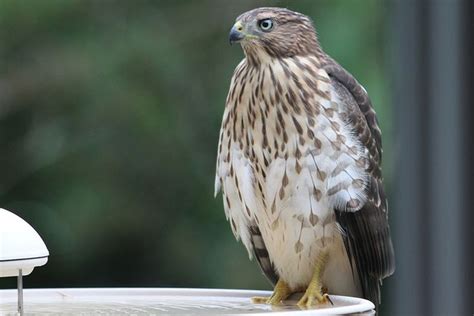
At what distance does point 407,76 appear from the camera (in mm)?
2260

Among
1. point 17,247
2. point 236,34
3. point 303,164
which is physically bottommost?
point 17,247

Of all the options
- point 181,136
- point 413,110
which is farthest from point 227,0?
point 413,110

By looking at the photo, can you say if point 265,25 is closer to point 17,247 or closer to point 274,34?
point 274,34

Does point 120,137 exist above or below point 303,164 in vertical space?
above

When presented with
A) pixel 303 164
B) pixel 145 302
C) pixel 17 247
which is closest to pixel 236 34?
pixel 303 164

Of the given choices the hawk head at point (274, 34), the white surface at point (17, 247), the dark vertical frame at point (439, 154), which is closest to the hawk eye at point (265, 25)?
the hawk head at point (274, 34)

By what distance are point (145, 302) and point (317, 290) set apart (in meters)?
0.43

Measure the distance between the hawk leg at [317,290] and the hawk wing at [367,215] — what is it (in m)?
0.06

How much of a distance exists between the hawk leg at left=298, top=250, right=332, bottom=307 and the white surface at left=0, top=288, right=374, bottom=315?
0.04 m

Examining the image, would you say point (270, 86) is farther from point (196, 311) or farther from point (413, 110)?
point (196, 311)

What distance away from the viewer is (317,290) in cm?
208

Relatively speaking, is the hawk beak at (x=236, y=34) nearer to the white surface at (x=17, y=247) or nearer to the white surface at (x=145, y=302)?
the white surface at (x=145, y=302)

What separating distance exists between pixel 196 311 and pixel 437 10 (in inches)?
33.1

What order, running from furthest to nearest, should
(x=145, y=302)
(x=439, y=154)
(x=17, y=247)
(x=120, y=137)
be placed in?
(x=120, y=137), (x=439, y=154), (x=145, y=302), (x=17, y=247)
